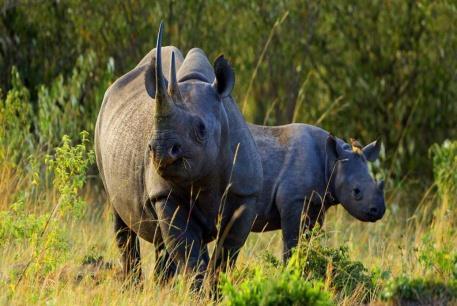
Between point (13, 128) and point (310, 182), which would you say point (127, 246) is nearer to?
point (310, 182)

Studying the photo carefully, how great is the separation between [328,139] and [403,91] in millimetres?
4821

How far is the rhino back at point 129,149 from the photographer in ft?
26.6

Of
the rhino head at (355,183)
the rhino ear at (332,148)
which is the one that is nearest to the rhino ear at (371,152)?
the rhino head at (355,183)

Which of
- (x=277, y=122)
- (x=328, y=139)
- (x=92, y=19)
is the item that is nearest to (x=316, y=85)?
(x=277, y=122)

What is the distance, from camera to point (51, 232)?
765 cm

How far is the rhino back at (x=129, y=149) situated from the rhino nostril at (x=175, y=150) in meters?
0.54

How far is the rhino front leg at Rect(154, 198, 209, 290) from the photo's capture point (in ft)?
24.9

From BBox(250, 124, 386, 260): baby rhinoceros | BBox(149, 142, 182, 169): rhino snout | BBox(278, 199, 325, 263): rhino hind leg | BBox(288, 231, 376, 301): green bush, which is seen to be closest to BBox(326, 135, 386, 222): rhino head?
BBox(250, 124, 386, 260): baby rhinoceros

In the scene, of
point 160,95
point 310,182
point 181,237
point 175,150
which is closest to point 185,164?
point 175,150

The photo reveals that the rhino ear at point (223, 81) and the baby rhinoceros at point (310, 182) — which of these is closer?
the rhino ear at point (223, 81)

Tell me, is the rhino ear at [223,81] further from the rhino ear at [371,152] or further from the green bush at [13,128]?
the green bush at [13,128]

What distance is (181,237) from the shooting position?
7.64m

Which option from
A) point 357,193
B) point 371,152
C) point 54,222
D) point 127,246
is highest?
point 54,222

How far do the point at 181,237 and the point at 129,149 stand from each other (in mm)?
887
